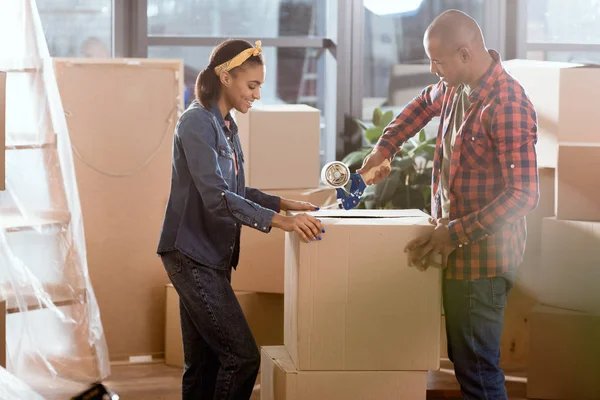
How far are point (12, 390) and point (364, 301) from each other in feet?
2.90

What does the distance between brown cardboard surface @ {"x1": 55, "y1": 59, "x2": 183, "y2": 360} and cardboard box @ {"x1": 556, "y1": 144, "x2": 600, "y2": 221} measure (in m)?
1.53

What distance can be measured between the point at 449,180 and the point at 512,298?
1.50 metres

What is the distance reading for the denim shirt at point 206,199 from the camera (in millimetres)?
2090

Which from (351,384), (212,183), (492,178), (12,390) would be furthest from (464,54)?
(12,390)

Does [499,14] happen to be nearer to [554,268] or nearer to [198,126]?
[554,268]

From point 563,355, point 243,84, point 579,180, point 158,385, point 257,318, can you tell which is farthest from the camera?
point 257,318

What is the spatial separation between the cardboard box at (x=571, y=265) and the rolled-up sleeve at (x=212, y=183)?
1.26m

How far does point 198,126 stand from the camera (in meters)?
2.13

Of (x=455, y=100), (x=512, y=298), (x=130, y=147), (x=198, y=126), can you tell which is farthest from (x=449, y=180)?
(x=130, y=147)

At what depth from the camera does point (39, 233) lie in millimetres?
3205

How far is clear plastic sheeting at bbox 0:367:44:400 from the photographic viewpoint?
83.4 inches

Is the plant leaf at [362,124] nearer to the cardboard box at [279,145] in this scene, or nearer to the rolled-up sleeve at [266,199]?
the cardboard box at [279,145]

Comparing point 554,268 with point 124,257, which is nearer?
point 554,268

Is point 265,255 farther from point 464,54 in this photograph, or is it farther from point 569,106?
point 464,54
